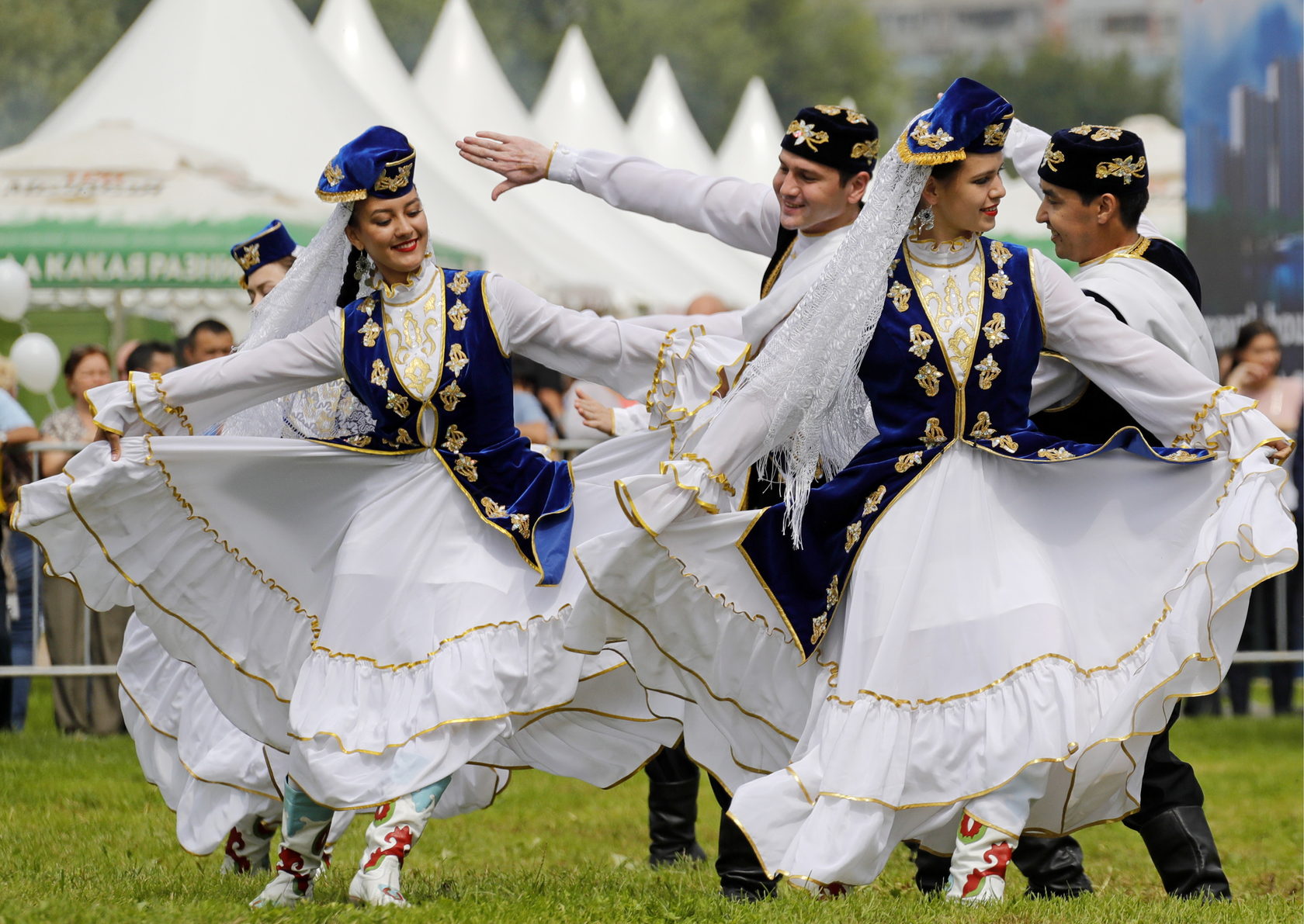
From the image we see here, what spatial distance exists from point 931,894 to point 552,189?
16083 millimetres

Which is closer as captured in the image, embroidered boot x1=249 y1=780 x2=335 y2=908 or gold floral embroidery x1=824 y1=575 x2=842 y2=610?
gold floral embroidery x1=824 y1=575 x2=842 y2=610

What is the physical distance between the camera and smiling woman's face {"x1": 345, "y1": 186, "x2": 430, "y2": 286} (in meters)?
4.82

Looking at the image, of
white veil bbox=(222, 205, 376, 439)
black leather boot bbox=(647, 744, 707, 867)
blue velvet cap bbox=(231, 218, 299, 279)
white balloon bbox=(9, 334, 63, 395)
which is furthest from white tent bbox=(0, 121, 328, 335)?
white veil bbox=(222, 205, 376, 439)

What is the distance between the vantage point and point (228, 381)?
4852mm

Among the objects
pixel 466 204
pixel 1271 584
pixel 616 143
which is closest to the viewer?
pixel 1271 584

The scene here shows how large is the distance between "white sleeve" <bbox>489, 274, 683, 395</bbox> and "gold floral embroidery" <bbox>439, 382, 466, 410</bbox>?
188 millimetres

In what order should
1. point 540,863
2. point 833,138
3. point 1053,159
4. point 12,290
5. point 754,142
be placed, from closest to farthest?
point 833,138, point 1053,159, point 540,863, point 12,290, point 754,142

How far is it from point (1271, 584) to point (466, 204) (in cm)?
731

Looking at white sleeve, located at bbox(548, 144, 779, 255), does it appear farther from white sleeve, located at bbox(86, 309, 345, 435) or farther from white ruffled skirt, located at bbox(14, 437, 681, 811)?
white sleeve, located at bbox(86, 309, 345, 435)

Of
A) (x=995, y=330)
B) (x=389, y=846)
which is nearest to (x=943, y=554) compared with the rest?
(x=995, y=330)

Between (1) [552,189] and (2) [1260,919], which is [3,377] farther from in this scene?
(1) [552,189]

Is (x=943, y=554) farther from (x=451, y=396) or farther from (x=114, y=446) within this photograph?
(x=114, y=446)

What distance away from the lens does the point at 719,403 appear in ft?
15.6

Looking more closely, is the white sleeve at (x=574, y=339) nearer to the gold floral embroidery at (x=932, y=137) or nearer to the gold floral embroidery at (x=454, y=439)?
the gold floral embroidery at (x=454, y=439)
